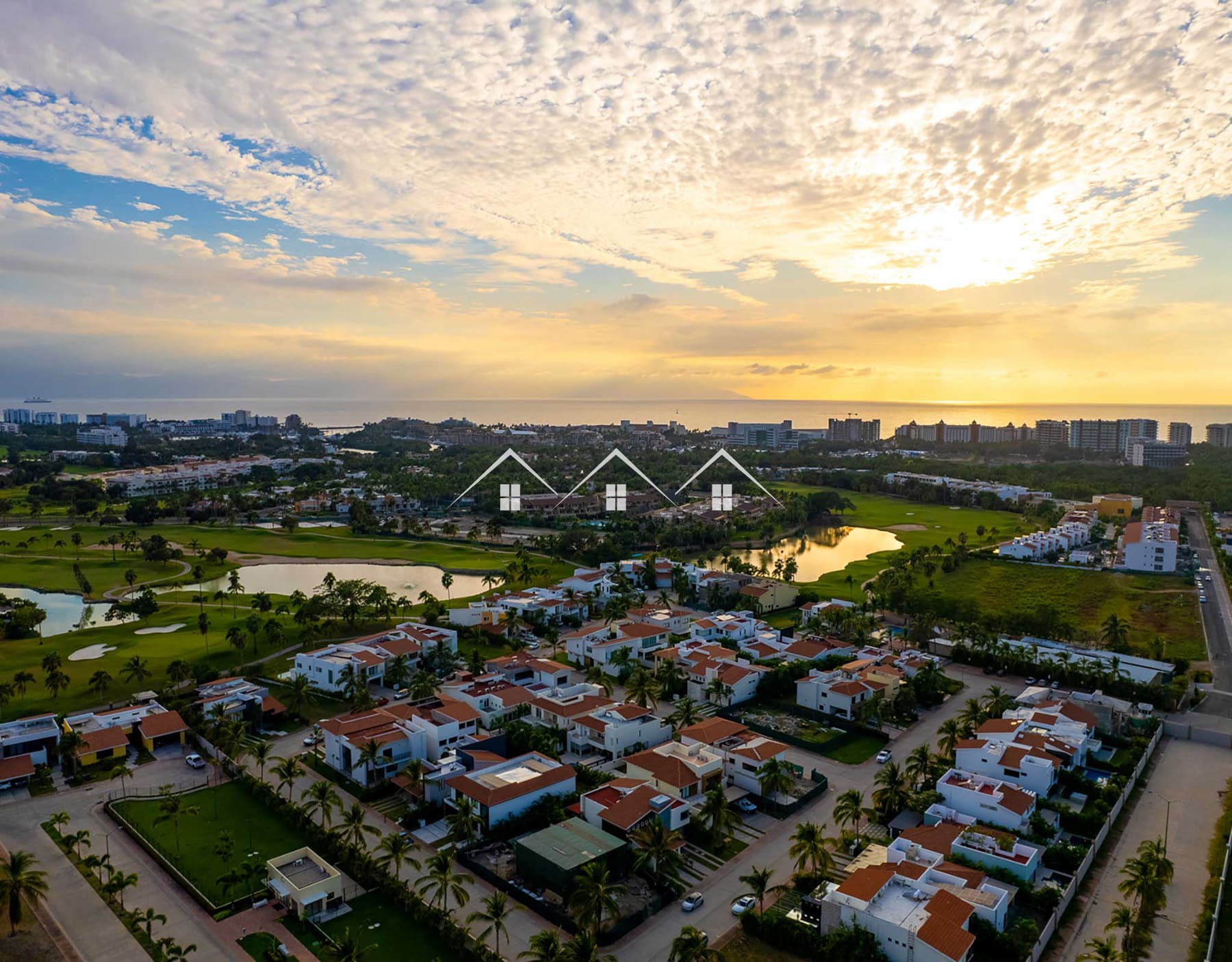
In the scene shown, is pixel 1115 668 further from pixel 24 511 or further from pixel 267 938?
pixel 24 511

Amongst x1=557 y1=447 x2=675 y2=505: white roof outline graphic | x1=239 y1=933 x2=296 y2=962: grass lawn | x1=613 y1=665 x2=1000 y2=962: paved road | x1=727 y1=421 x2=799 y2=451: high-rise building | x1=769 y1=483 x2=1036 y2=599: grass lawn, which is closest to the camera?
x1=239 y1=933 x2=296 y2=962: grass lawn

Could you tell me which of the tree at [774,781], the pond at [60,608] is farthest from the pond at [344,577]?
the tree at [774,781]

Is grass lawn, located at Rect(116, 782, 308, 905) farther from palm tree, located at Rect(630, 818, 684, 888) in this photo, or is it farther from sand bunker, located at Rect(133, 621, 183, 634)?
sand bunker, located at Rect(133, 621, 183, 634)

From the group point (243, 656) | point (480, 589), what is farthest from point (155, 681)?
point (480, 589)

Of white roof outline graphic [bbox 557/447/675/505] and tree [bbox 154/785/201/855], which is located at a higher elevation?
white roof outline graphic [bbox 557/447/675/505]

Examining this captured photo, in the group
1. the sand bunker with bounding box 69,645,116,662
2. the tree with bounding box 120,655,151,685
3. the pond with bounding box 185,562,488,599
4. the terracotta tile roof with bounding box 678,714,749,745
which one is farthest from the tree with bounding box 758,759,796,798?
the pond with bounding box 185,562,488,599

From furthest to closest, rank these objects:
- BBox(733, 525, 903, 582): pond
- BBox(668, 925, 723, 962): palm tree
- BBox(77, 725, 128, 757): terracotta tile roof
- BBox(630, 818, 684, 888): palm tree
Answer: BBox(733, 525, 903, 582): pond < BBox(77, 725, 128, 757): terracotta tile roof < BBox(630, 818, 684, 888): palm tree < BBox(668, 925, 723, 962): palm tree

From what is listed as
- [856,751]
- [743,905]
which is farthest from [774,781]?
[856,751]
